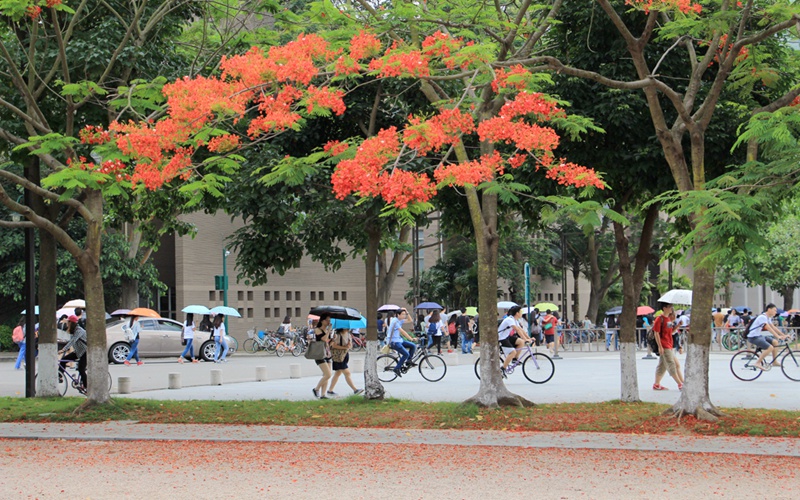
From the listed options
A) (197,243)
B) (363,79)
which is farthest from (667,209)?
(197,243)

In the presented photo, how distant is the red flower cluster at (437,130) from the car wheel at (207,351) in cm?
2233

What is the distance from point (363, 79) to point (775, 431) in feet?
27.9

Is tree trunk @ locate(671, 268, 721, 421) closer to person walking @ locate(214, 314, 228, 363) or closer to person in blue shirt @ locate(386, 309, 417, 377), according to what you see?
person in blue shirt @ locate(386, 309, 417, 377)

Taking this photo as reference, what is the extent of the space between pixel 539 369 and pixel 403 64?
985cm

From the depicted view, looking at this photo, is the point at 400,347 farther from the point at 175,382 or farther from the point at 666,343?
the point at 666,343

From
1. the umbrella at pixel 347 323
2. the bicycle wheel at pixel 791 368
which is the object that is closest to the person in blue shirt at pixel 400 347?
the bicycle wheel at pixel 791 368

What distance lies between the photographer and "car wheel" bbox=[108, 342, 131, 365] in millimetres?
32062

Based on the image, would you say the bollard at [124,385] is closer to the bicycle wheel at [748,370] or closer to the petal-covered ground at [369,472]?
the petal-covered ground at [369,472]

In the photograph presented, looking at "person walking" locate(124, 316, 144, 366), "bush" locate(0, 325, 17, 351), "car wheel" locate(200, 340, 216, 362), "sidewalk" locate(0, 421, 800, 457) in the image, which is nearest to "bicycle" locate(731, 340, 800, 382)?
"sidewalk" locate(0, 421, 800, 457)

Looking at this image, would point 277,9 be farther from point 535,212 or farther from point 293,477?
point 293,477

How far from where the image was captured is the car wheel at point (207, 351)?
1350 inches

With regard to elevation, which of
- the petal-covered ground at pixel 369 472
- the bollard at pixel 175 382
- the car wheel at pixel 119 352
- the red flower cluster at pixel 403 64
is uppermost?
the red flower cluster at pixel 403 64

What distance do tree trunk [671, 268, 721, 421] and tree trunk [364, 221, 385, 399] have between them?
5.27 metres

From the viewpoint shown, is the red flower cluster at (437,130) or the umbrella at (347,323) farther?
the umbrella at (347,323)
